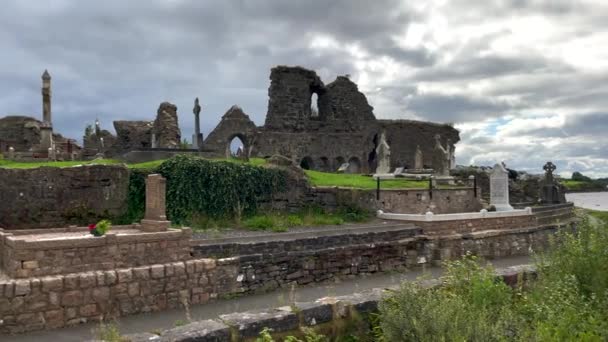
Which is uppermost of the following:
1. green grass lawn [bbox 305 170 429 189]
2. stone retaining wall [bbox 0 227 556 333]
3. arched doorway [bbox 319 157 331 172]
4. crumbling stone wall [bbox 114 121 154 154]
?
crumbling stone wall [bbox 114 121 154 154]

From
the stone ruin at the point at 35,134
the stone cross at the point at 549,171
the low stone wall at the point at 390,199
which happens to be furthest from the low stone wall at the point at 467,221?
the stone ruin at the point at 35,134

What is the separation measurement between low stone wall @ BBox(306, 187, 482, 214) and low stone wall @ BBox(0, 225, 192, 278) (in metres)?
9.08

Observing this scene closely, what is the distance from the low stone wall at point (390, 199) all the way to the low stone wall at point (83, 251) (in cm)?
908

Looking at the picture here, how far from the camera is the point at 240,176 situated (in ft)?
62.6

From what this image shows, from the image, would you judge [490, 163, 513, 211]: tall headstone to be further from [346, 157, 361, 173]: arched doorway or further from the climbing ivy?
[346, 157, 361, 173]: arched doorway

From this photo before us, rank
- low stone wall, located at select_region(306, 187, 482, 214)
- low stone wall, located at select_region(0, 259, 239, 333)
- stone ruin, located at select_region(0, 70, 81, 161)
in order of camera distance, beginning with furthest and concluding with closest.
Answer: stone ruin, located at select_region(0, 70, 81, 161) < low stone wall, located at select_region(306, 187, 482, 214) < low stone wall, located at select_region(0, 259, 239, 333)

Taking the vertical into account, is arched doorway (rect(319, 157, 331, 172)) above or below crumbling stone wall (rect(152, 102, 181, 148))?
below

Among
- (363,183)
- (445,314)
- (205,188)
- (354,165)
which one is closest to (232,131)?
(354,165)

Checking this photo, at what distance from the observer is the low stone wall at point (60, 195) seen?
1455cm

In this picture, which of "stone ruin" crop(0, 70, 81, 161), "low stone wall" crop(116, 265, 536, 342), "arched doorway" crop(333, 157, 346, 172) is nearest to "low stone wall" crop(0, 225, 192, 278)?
"low stone wall" crop(116, 265, 536, 342)

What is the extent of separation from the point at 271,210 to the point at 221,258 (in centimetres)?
670

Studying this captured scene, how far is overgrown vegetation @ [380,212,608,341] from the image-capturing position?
5.39 metres

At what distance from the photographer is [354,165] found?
3916 cm

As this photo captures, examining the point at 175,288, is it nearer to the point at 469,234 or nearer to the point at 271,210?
the point at 271,210
